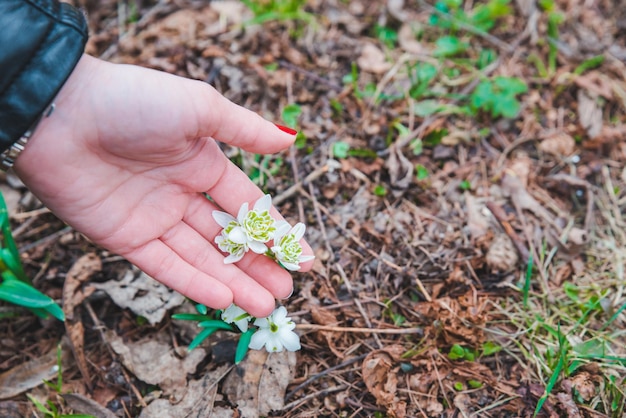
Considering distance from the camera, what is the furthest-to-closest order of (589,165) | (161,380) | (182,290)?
1. (589,165)
2. (161,380)
3. (182,290)

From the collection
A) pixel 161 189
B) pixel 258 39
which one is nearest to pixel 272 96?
pixel 258 39

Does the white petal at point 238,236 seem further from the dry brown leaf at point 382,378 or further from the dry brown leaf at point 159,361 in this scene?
the dry brown leaf at point 382,378

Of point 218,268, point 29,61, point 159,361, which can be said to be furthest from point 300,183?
point 29,61

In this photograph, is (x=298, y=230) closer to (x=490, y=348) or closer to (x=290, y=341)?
(x=290, y=341)

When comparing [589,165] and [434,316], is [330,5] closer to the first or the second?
Result: [589,165]

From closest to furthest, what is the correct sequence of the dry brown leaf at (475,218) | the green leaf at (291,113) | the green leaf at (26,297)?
the green leaf at (26,297), the dry brown leaf at (475,218), the green leaf at (291,113)

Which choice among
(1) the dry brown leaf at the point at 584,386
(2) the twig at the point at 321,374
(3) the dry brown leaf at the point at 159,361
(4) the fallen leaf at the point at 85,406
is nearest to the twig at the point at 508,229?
(1) the dry brown leaf at the point at 584,386

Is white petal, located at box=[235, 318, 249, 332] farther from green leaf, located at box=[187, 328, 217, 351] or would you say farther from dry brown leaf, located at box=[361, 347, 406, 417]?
dry brown leaf, located at box=[361, 347, 406, 417]
